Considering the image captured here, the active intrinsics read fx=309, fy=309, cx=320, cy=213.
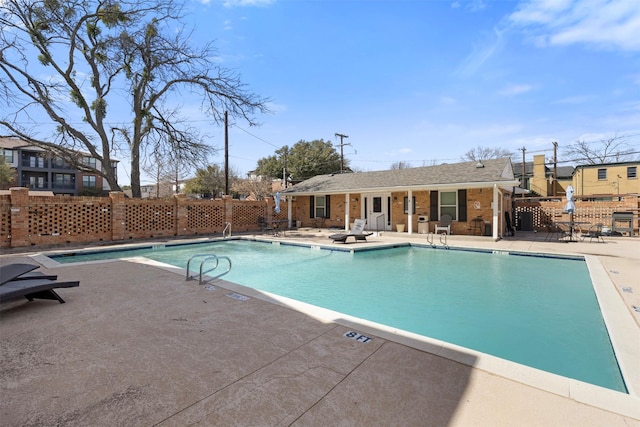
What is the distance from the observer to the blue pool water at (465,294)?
3.76 meters

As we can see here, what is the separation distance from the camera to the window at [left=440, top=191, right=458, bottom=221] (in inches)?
565

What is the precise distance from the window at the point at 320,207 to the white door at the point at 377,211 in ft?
9.06

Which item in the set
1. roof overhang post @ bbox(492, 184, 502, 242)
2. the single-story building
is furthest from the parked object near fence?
roof overhang post @ bbox(492, 184, 502, 242)

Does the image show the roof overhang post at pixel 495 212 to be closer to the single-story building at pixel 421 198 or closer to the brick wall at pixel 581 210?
the single-story building at pixel 421 198

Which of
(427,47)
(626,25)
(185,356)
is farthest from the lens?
(427,47)

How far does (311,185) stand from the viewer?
65.2ft

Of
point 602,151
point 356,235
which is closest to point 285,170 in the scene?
point 356,235

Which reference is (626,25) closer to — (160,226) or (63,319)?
(63,319)

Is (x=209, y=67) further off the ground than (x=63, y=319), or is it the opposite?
(x=209, y=67)

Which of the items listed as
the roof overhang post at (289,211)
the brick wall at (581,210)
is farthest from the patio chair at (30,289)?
the brick wall at (581,210)

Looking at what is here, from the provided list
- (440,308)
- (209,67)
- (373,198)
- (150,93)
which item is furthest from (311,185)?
(440,308)

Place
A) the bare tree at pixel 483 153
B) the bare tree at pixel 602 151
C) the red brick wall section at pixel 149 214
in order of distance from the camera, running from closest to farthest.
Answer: the red brick wall section at pixel 149 214 < the bare tree at pixel 602 151 < the bare tree at pixel 483 153

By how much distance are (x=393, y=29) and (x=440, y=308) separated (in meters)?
9.31

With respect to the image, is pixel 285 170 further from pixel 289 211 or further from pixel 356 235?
pixel 356 235
